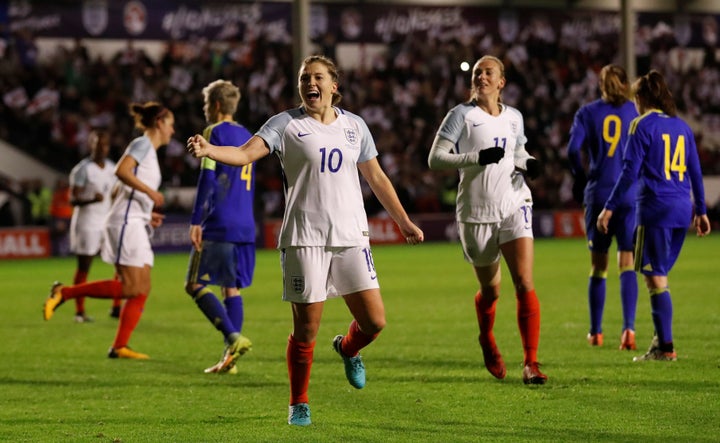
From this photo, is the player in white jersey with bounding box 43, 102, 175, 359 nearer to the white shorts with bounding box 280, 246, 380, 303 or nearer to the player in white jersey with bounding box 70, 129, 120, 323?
the white shorts with bounding box 280, 246, 380, 303

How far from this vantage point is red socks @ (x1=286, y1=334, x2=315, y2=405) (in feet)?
22.1

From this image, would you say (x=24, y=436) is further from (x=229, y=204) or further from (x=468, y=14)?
(x=468, y=14)

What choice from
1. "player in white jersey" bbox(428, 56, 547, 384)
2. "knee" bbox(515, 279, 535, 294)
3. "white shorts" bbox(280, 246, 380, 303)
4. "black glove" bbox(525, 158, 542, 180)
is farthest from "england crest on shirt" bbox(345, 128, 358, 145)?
"knee" bbox(515, 279, 535, 294)

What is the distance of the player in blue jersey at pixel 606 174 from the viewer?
9953 millimetres

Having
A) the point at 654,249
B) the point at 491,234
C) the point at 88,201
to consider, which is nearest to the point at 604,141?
the point at 654,249

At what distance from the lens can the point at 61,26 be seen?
98.0 feet

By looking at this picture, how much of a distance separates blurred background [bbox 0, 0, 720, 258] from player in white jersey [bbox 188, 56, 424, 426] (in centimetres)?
1485

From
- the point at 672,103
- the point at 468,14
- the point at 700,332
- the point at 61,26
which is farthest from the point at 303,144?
the point at 468,14

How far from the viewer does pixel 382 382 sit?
27.5 feet

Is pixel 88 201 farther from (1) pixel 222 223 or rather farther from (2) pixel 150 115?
(1) pixel 222 223

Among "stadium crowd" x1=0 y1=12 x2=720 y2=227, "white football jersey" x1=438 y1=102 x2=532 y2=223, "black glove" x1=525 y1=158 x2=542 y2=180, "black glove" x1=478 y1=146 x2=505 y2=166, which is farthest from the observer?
"stadium crowd" x1=0 y1=12 x2=720 y2=227

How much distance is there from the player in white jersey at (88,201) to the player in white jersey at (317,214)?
301 inches

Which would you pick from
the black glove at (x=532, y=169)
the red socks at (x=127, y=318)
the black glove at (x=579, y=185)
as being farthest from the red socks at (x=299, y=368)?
the black glove at (x=579, y=185)

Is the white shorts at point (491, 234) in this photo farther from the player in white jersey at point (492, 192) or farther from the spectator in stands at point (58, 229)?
the spectator in stands at point (58, 229)
